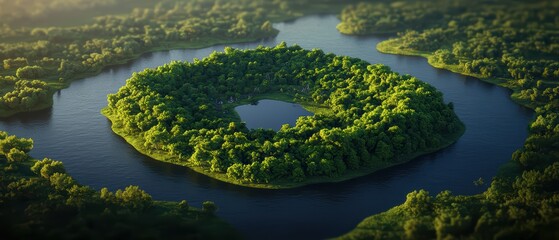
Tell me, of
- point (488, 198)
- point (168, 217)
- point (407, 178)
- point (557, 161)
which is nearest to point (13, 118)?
point (168, 217)

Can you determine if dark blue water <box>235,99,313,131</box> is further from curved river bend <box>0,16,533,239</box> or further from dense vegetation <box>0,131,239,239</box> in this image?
dense vegetation <box>0,131,239,239</box>

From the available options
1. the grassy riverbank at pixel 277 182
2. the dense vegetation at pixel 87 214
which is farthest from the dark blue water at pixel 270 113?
the dense vegetation at pixel 87 214

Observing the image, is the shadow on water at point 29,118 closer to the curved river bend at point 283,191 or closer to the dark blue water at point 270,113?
the curved river bend at point 283,191

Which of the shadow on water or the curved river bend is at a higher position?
the shadow on water

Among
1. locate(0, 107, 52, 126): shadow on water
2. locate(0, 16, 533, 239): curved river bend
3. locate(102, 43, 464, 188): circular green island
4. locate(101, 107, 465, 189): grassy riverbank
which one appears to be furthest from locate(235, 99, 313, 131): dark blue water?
locate(0, 107, 52, 126): shadow on water

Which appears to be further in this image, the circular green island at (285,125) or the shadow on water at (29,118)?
the shadow on water at (29,118)

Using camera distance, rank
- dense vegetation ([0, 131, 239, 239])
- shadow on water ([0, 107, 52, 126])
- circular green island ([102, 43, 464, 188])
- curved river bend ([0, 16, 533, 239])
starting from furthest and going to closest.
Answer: shadow on water ([0, 107, 52, 126]), circular green island ([102, 43, 464, 188]), curved river bend ([0, 16, 533, 239]), dense vegetation ([0, 131, 239, 239])

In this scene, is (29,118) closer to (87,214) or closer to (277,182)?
(87,214)
